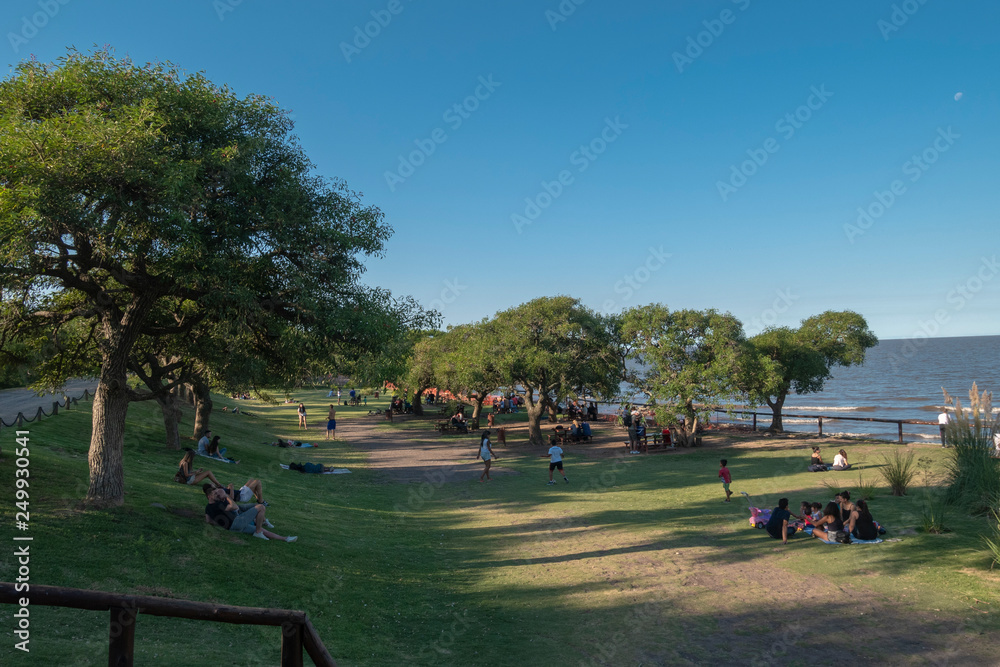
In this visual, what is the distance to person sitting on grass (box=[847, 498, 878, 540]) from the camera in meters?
11.4

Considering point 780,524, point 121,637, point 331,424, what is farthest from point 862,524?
point 331,424

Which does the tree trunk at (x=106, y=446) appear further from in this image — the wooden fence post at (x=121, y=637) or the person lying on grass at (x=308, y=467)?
the person lying on grass at (x=308, y=467)

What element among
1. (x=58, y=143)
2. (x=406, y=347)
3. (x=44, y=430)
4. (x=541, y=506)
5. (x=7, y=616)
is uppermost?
(x=58, y=143)

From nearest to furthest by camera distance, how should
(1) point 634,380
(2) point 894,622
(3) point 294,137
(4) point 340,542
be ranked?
(2) point 894,622
(3) point 294,137
(4) point 340,542
(1) point 634,380

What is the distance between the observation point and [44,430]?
15.2 m

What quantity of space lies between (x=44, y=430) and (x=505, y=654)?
48.0 ft

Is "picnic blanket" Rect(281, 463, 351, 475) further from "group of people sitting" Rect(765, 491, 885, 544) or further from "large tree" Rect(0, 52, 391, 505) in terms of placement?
"group of people sitting" Rect(765, 491, 885, 544)

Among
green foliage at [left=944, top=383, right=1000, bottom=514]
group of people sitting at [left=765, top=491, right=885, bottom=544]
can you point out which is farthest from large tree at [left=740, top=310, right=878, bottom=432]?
group of people sitting at [left=765, top=491, right=885, bottom=544]

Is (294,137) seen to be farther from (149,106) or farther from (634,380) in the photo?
(634,380)

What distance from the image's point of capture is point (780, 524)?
12.2 metres

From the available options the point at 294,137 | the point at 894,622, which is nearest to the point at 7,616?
the point at 294,137

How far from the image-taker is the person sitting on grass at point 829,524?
11.7 metres

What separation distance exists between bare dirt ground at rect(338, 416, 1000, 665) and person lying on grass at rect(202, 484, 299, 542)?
5.23 meters

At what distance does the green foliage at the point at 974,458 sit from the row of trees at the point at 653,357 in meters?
11.3
